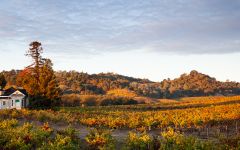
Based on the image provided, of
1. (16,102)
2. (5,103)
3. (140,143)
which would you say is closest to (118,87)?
(16,102)

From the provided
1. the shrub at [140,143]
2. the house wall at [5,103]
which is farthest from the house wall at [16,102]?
the shrub at [140,143]

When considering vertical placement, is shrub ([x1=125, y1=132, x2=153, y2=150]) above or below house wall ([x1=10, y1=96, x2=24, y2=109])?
below

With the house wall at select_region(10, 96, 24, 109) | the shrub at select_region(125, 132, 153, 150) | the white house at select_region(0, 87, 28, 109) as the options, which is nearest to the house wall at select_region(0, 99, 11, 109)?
the white house at select_region(0, 87, 28, 109)

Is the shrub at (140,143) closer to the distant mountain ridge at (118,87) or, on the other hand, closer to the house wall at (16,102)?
the house wall at (16,102)

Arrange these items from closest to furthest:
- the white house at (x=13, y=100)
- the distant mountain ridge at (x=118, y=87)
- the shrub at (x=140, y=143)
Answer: the shrub at (x=140, y=143) → the white house at (x=13, y=100) → the distant mountain ridge at (x=118, y=87)

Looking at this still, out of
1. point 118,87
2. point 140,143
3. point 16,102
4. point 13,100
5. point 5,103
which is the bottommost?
point 140,143

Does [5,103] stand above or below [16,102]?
below

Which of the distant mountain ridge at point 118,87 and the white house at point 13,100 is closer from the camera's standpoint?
the white house at point 13,100

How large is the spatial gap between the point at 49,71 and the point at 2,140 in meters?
30.7

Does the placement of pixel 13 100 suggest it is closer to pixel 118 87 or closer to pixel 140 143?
pixel 140 143

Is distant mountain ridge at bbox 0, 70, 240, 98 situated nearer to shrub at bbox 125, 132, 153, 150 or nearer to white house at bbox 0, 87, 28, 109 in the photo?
white house at bbox 0, 87, 28, 109

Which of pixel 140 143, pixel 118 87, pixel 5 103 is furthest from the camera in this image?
pixel 118 87

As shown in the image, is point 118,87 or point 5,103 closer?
point 5,103

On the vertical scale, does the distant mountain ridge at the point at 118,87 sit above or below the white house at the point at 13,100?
above
